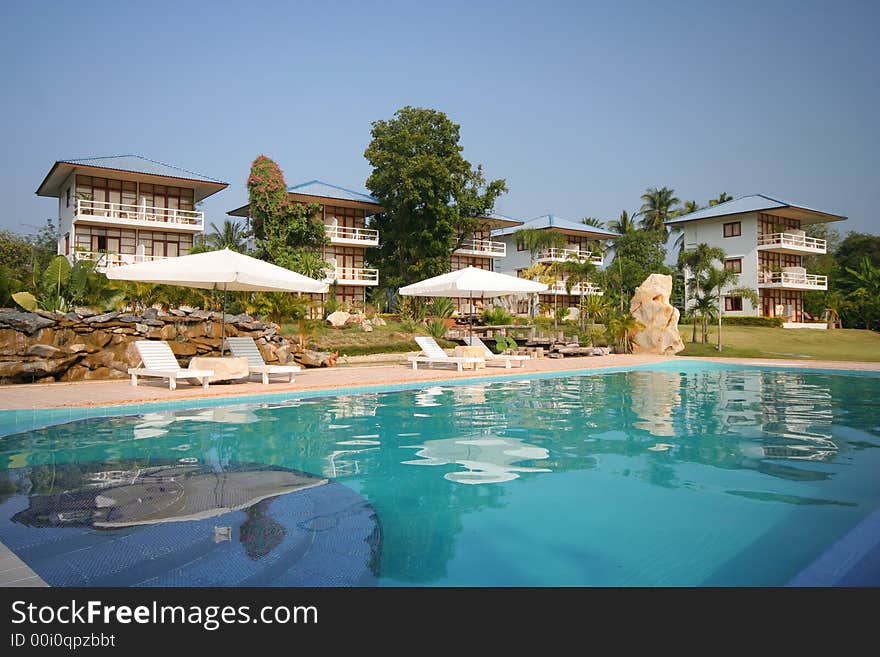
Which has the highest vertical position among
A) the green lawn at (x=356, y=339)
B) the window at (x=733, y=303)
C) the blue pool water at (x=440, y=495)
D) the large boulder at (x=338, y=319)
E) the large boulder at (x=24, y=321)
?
the window at (x=733, y=303)

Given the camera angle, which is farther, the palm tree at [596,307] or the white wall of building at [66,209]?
the white wall of building at [66,209]

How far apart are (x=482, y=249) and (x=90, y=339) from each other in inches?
1235

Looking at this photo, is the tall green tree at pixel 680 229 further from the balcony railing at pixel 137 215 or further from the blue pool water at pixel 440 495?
Answer: the blue pool water at pixel 440 495

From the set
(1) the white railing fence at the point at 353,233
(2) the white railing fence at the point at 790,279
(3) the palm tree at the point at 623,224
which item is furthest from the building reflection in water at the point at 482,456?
(3) the palm tree at the point at 623,224

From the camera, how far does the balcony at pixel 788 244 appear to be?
3994cm

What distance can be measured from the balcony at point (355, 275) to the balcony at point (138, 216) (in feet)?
24.9

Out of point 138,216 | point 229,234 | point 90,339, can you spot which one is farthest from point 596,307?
point 229,234

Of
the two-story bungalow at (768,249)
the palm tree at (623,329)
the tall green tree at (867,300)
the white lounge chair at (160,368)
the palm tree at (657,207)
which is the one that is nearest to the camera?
the white lounge chair at (160,368)

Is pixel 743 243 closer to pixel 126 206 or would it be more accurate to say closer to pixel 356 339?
pixel 356 339

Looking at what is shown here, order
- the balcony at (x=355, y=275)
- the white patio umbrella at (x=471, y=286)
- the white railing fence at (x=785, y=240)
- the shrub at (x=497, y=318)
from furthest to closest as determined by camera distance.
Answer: the white railing fence at (x=785, y=240)
the balcony at (x=355, y=275)
the shrub at (x=497, y=318)
the white patio umbrella at (x=471, y=286)

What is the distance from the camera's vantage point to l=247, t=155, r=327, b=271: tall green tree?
99.0 feet

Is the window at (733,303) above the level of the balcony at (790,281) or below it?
below

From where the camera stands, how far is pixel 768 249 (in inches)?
1582
